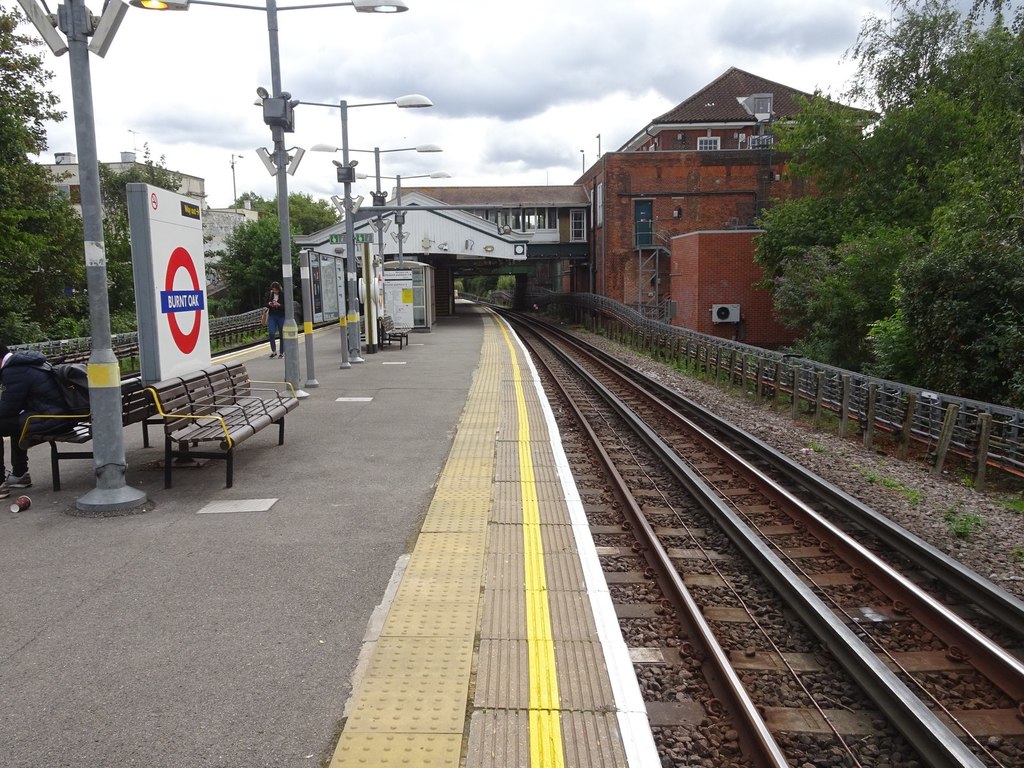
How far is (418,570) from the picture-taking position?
5.12 m

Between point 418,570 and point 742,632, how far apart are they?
2099 millimetres

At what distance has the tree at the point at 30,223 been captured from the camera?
64.5 ft

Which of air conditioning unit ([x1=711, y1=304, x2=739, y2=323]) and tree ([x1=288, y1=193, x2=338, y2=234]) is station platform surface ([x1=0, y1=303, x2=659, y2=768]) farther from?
tree ([x1=288, y1=193, x2=338, y2=234])

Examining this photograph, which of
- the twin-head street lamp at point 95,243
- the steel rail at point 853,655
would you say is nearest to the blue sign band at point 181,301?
the twin-head street lamp at point 95,243

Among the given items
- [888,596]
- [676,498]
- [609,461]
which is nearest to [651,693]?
[888,596]

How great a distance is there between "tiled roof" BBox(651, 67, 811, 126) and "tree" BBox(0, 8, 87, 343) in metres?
35.1

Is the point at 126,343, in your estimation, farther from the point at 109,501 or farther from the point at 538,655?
the point at 538,655

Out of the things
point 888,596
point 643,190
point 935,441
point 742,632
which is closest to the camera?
point 742,632

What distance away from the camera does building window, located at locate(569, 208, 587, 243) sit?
50.0 meters

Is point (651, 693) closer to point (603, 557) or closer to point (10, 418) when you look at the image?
point (603, 557)

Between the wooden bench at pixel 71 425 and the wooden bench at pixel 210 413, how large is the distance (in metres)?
0.22

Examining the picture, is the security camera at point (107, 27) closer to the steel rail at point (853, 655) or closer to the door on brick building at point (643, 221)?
the steel rail at point (853, 655)

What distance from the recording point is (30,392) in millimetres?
6949

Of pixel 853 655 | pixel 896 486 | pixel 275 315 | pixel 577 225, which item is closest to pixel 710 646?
pixel 853 655
